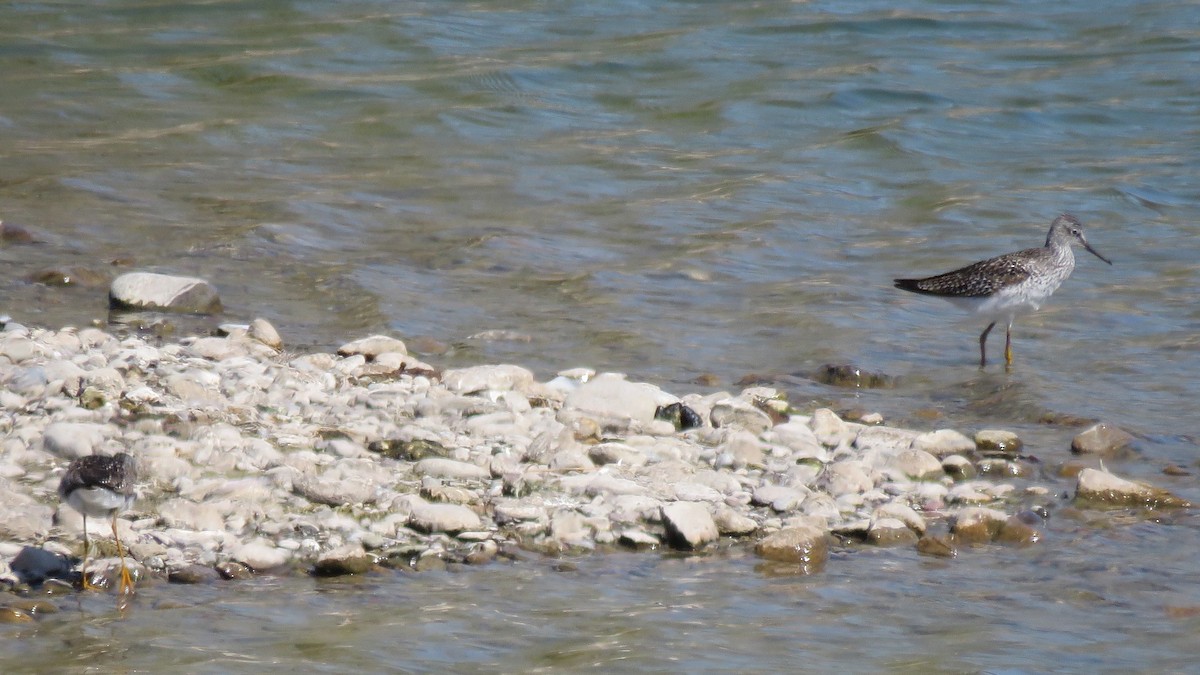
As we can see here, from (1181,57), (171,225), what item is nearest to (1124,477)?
(171,225)

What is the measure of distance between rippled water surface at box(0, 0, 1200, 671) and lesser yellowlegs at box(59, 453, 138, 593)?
0.35 metres

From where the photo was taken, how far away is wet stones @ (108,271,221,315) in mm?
10109

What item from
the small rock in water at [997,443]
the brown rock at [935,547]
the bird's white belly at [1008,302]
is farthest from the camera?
the bird's white belly at [1008,302]

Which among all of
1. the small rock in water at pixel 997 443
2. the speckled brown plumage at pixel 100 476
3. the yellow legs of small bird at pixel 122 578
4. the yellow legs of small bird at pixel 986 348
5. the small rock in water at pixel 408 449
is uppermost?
the speckled brown plumage at pixel 100 476

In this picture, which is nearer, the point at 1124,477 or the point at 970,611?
the point at 970,611

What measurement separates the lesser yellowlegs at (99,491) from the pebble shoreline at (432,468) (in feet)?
0.38

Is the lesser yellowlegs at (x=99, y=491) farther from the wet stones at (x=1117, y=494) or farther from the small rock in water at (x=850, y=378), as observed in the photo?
the small rock in water at (x=850, y=378)

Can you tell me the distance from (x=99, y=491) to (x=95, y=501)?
0.06m

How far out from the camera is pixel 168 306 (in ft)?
33.2

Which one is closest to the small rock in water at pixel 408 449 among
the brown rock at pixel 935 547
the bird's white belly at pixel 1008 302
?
the brown rock at pixel 935 547

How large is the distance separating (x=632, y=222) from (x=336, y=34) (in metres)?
8.54

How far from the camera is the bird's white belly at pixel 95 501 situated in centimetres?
577

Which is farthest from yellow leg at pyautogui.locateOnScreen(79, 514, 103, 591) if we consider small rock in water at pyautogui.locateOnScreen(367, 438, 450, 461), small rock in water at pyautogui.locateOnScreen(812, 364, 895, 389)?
small rock in water at pyautogui.locateOnScreen(812, 364, 895, 389)

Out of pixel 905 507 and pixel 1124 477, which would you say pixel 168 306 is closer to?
pixel 905 507
